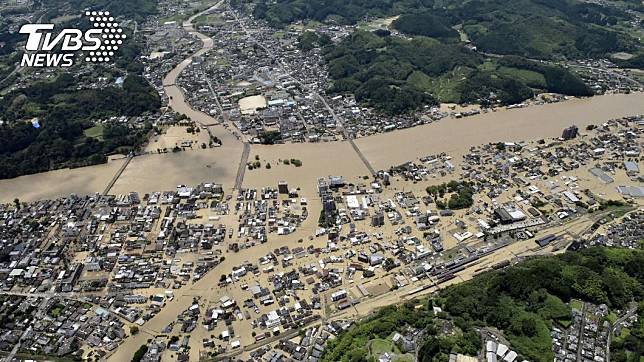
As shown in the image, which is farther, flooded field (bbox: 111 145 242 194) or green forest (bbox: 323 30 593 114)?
green forest (bbox: 323 30 593 114)

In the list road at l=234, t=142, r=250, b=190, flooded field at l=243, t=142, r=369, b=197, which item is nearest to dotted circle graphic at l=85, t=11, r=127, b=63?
road at l=234, t=142, r=250, b=190

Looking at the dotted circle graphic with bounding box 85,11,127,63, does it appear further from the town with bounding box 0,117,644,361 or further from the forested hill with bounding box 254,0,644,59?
the town with bounding box 0,117,644,361

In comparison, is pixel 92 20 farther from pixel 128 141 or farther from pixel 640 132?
pixel 640 132

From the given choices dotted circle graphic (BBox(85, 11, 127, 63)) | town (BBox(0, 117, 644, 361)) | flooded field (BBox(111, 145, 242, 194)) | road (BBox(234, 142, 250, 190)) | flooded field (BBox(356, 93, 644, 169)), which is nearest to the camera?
town (BBox(0, 117, 644, 361))

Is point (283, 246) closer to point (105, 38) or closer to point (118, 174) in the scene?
point (118, 174)

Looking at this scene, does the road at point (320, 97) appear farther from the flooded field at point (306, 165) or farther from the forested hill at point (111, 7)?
the forested hill at point (111, 7)

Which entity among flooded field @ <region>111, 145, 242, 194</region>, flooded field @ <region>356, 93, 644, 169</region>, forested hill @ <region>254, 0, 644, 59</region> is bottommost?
flooded field @ <region>111, 145, 242, 194</region>
